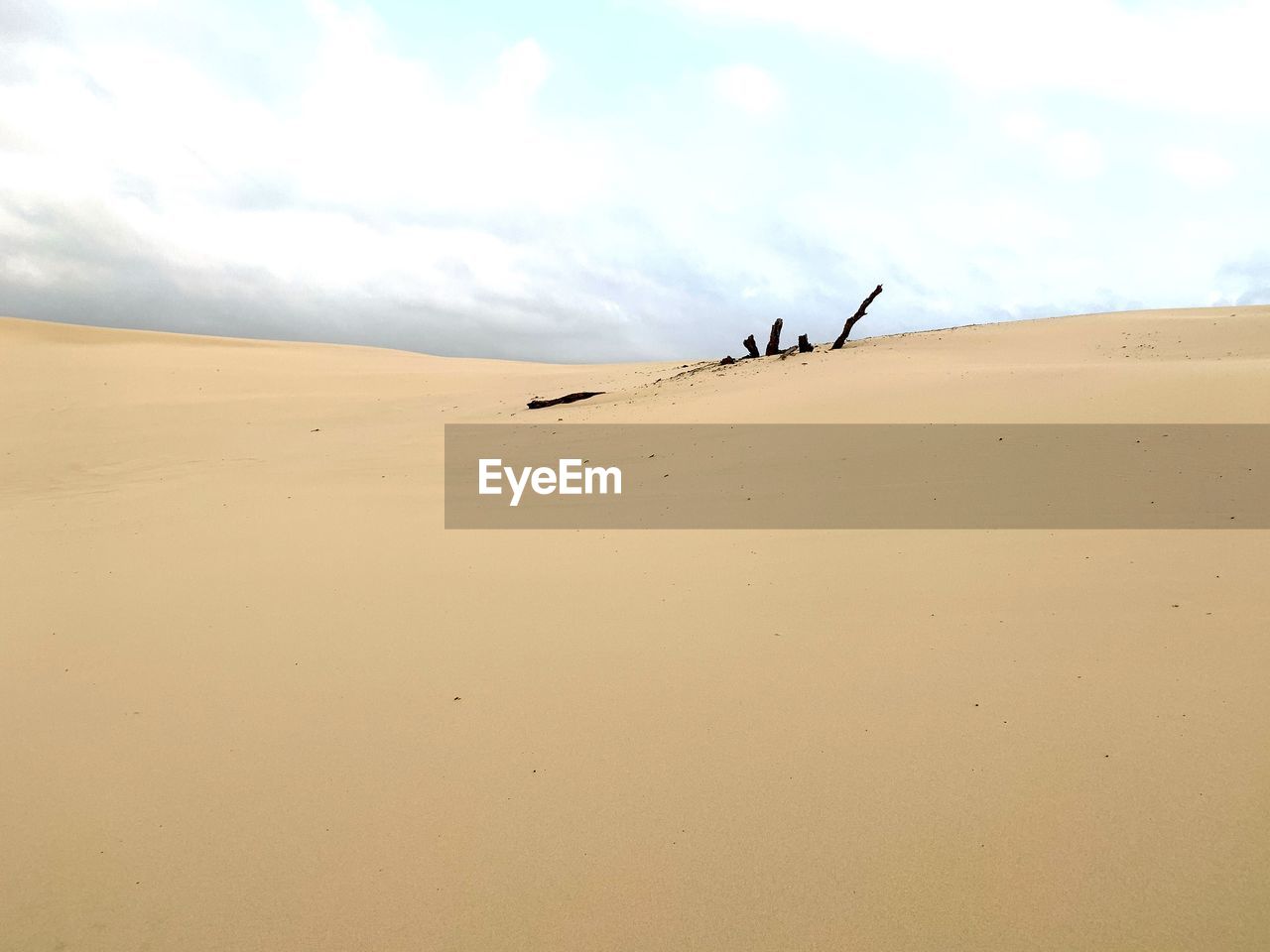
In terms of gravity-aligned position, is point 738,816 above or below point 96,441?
below

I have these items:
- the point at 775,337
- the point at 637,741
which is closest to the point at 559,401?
the point at 775,337

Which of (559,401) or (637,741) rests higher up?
(559,401)

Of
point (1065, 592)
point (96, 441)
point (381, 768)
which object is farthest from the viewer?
point (96, 441)

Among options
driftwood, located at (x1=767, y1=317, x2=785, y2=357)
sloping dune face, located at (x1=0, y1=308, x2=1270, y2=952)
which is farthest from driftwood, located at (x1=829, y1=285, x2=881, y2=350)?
sloping dune face, located at (x1=0, y1=308, x2=1270, y2=952)

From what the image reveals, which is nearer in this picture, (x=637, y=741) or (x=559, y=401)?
(x=637, y=741)

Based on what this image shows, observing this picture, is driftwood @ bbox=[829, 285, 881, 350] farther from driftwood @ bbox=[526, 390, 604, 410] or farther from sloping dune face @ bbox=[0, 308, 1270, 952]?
sloping dune face @ bbox=[0, 308, 1270, 952]

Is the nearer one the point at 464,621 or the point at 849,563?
the point at 464,621

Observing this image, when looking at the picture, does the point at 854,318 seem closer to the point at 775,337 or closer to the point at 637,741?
the point at 775,337

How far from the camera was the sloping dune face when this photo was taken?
2.11 meters

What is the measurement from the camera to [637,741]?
9.48 feet

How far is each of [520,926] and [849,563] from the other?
3.33 meters

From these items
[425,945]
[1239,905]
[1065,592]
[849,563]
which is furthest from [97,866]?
[1065,592]

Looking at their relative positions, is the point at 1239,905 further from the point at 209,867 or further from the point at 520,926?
the point at 209,867

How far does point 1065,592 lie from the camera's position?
408 centimetres
